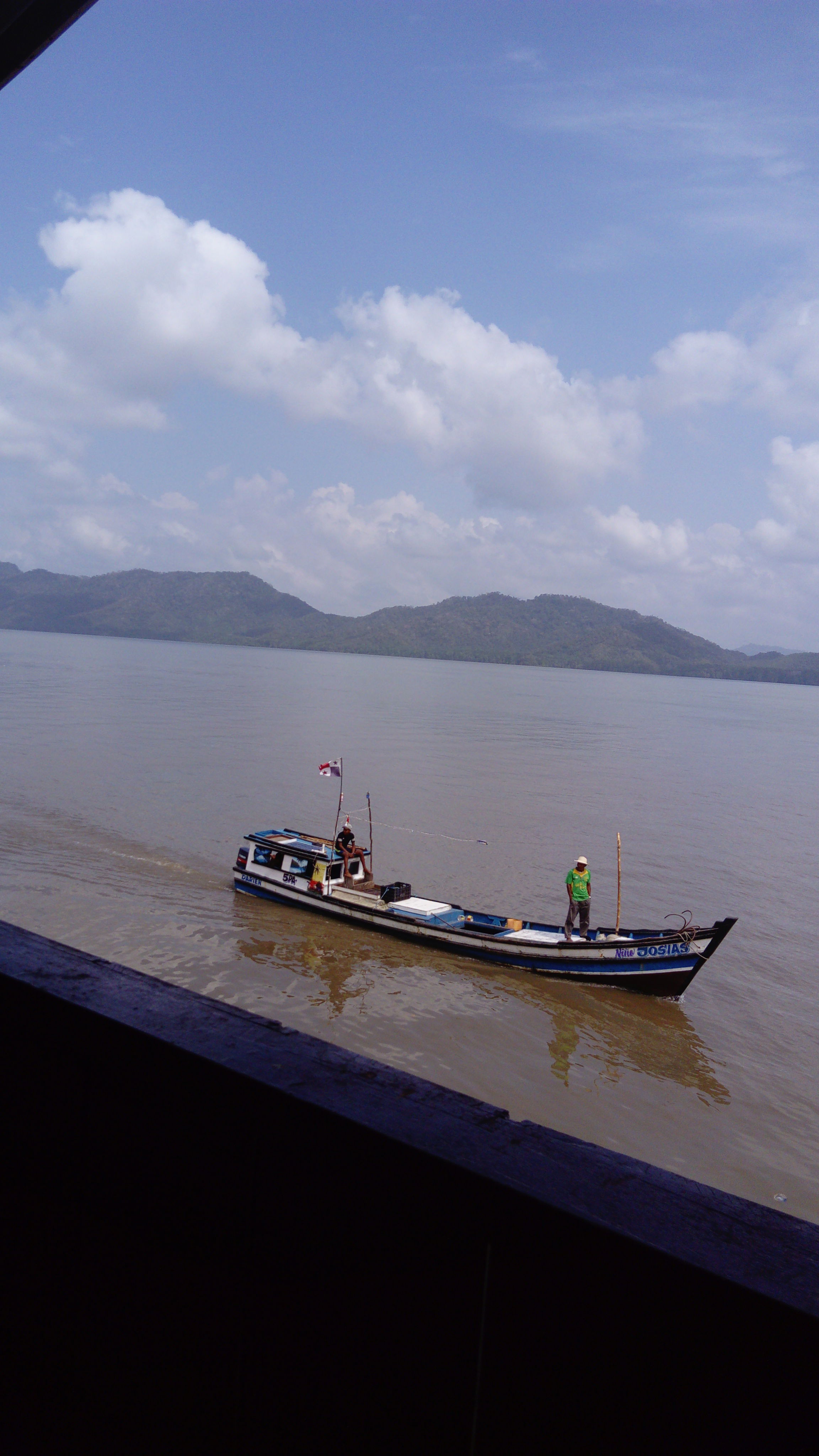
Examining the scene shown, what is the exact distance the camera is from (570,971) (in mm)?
18859

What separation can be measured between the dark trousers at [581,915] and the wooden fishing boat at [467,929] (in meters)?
0.22

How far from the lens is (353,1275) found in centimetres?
117

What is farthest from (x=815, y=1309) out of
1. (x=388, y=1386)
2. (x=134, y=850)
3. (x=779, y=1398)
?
(x=134, y=850)

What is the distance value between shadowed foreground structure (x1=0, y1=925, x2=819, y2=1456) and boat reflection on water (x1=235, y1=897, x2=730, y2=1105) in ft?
47.6

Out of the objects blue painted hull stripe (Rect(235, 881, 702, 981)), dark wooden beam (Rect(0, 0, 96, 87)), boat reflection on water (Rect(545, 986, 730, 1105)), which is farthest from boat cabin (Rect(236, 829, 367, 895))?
dark wooden beam (Rect(0, 0, 96, 87))

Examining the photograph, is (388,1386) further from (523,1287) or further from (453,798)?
(453,798)

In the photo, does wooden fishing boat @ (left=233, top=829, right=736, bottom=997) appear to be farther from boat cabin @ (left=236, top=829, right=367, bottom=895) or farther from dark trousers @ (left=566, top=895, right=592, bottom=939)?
dark trousers @ (left=566, top=895, right=592, bottom=939)

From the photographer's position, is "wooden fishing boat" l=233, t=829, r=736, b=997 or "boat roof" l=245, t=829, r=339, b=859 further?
"boat roof" l=245, t=829, r=339, b=859

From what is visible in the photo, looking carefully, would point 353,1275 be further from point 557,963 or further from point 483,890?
point 483,890

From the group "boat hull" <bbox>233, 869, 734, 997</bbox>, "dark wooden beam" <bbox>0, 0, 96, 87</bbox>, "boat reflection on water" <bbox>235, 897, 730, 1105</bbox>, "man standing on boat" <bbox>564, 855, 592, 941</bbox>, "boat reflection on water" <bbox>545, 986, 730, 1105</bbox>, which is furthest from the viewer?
"man standing on boat" <bbox>564, 855, 592, 941</bbox>

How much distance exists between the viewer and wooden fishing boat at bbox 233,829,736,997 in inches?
719

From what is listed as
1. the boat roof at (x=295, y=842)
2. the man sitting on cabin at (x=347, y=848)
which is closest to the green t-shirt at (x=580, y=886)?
the man sitting on cabin at (x=347, y=848)

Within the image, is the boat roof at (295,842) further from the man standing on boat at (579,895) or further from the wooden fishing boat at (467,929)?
the man standing on boat at (579,895)

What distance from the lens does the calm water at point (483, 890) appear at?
1443cm
